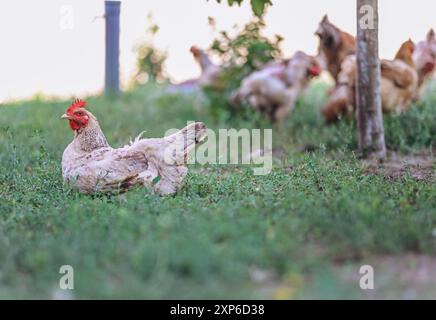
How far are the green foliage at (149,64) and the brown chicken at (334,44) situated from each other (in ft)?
14.3

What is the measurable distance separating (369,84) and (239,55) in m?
3.37

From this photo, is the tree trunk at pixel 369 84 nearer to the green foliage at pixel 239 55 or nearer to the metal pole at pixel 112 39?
the green foliage at pixel 239 55

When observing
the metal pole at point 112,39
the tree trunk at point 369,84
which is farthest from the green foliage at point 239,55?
the tree trunk at point 369,84

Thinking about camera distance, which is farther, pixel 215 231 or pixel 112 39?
pixel 112 39

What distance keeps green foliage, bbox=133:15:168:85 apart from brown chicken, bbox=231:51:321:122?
3663 millimetres

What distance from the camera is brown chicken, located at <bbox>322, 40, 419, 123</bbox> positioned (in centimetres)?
859

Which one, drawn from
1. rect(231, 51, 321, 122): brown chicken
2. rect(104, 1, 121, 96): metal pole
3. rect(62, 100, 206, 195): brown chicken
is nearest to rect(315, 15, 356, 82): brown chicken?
rect(231, 51, 321, 122): brown chicken

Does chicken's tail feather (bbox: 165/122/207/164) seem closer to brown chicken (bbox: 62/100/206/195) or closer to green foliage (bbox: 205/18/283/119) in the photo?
brown chicken (bbox: 62/100/206/195)

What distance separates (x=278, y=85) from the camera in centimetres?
959

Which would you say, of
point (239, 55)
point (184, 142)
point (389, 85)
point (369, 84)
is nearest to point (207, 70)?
point (239, 55)

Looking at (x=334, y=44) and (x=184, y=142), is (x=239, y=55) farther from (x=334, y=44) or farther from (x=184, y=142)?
(x=184, y=142)

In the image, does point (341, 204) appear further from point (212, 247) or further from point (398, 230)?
point (212, 247)
